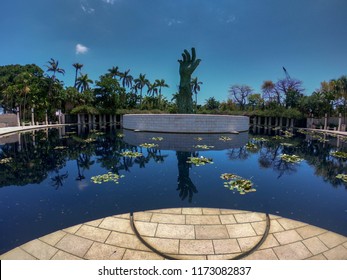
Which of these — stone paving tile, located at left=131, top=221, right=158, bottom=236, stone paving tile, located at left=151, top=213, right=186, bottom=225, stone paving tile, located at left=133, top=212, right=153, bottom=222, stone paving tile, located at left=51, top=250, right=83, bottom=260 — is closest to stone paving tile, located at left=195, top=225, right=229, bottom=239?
stone paving tile, located at left=151, top=213, right=186, bottom=225

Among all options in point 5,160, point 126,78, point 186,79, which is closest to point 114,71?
point 126,78

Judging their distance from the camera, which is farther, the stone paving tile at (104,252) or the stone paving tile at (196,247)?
the stone paving tile at (196,247)

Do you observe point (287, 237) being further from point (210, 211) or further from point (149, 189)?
point (149, 189)

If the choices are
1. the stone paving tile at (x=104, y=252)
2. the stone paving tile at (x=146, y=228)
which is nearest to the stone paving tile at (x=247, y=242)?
the stone paving tile at (x=146, y=228)

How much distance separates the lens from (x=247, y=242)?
13.0ft

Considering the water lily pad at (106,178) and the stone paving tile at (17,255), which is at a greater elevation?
the water lily pad at (106,178)

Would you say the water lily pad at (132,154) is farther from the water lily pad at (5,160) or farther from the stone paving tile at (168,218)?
the stone paving tile at (168,218)

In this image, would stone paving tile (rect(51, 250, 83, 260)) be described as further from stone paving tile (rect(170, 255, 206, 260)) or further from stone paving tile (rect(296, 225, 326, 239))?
stone paving tile (rect(296, 225, 326, 239))

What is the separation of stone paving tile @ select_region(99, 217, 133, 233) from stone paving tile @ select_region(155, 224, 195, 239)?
606 millimetres

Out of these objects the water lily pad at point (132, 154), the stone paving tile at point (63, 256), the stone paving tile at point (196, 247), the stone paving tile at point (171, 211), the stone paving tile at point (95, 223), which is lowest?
the stone paving tile at point (63, 256)

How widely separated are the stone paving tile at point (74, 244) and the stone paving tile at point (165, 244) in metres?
1.09

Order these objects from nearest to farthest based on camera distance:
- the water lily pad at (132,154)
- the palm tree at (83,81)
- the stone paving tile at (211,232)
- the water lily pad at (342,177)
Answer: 1. the stone paving tile at (211,232)
2. the water lily pad at (342,177)
3. the water lily pad at (132,154)
4. the palm tree at (83,81)

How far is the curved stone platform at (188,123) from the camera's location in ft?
72.8

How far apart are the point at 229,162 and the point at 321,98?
125 feet
